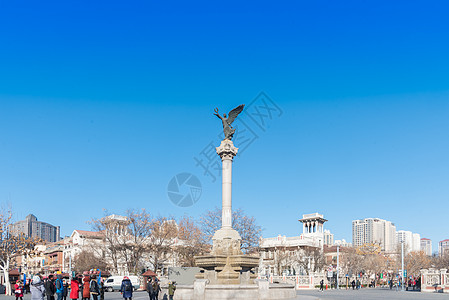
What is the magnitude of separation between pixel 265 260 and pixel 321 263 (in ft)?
62.2

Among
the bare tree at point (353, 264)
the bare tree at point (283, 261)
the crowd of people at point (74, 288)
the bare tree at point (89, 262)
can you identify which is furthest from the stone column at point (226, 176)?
the bare tree at point (283, 261)

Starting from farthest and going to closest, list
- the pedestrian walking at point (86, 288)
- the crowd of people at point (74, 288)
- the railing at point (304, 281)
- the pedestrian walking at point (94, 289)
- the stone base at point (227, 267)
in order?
1. the railing at point (304, 281)
2. the stone base at point (227, 267)
3. the pedestrian walking at point (94, 289)
4. the pedestrian walking at point (86, 288)
5. the crowd of people at point (74, 288)

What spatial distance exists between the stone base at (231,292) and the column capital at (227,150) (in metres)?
9.61

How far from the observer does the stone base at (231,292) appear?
21.1m

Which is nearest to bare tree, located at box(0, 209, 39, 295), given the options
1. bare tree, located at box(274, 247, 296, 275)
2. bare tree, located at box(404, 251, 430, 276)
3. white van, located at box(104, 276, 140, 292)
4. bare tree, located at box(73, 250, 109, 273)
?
white van, located at box(104, 276, 140, 292)

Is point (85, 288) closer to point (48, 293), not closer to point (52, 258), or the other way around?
point (48, 293)

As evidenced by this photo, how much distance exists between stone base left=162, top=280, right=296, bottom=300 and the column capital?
9613 millimetres

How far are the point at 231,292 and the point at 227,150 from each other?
10777 millimetres

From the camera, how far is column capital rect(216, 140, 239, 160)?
30047mm

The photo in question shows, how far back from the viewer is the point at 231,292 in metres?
21.1

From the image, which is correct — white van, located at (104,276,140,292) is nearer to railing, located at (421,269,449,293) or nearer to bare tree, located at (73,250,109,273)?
bare tree, located at (73,250,109,273)

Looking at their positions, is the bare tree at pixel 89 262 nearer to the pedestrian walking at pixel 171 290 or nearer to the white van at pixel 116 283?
the white van at pixel 116 283

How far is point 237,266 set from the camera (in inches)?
1093

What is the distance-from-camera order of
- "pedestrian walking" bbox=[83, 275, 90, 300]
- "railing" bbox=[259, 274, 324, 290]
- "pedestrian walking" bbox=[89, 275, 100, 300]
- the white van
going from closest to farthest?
"pedestrian walking" bbox=[83, 275, 90, 300], "pedestrian walking" bbox=[89, 275, 100, 300], the white van, "railing" bbox=[259, 274, 324, 290]
